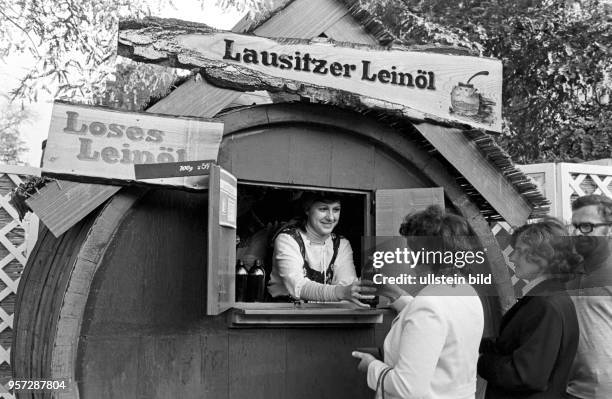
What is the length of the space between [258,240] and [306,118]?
5.20 ft

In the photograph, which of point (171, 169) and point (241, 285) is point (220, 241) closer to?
point (171, 169)

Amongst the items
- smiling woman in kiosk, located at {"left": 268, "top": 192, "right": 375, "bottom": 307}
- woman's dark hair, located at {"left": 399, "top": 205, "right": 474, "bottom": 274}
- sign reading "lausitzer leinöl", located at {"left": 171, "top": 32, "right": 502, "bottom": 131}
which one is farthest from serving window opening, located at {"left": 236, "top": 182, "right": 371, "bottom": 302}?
woman's dark hair, located at {"left": 399, "top": 205, "right": 474, "bottom": 274}

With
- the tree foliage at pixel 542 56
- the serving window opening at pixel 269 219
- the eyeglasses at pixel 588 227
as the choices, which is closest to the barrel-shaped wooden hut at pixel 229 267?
the serving window opening at pixel 269 219

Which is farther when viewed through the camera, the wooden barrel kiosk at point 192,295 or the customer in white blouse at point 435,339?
the wooden barrel kiosk at point 192,295

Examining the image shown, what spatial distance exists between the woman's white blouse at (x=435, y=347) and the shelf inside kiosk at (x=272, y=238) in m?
1.33

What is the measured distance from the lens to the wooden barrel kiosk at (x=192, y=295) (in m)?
3.80

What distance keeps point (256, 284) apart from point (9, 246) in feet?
8.28

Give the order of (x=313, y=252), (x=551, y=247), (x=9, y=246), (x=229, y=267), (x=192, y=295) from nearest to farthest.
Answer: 1. (x=551, y=247)
2. (x=229, y=267)
3. (x=192, y=295)
4. (x=313, y=252)
5. (x=9, y=246)

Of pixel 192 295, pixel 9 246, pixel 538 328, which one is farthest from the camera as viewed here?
pixel 9 246

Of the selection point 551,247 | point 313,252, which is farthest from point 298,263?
point 551,247

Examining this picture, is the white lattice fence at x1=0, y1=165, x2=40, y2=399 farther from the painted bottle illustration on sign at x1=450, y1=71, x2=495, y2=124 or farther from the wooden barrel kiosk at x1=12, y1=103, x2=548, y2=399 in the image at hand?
the painted bottle illustration on sign at x1=450, y1=71, x2=495, y2=124

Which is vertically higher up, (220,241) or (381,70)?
(381,70)

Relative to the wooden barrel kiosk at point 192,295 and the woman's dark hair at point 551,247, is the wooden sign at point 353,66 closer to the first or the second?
the wooden barrel kiosk at point 192,295

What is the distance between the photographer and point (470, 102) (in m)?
4.56
